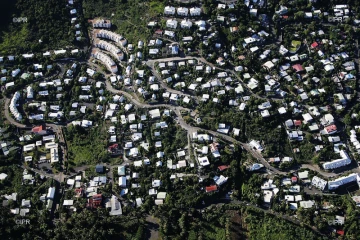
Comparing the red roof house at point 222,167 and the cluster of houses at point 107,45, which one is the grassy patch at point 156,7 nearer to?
the cluster of houses at point 107,45

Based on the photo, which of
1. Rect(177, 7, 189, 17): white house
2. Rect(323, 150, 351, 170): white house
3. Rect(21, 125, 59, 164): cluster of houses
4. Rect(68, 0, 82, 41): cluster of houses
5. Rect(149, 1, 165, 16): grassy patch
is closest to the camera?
Rect(323, 150, 351, 170): white house

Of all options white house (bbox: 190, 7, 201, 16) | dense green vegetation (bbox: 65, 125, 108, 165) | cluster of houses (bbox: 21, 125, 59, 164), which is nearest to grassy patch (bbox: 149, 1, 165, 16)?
white house (bbox: 190, 7, 201, 16)

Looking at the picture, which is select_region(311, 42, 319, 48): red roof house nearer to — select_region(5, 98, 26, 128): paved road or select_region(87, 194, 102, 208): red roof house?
select_region(87, 194, 102, 208): red roof house

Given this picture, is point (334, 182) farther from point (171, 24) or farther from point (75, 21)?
point (75, 21)

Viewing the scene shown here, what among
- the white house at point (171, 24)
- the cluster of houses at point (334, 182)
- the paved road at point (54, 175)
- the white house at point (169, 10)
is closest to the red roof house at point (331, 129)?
the cluster of houses at point (334, 182)

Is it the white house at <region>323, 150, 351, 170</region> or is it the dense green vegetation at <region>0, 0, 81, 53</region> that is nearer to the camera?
the white house at <region>323, 150, 351, 170</region>

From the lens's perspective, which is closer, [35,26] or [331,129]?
[331,129]

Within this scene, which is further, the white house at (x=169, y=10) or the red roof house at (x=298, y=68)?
the white house at (x=169, y=10)

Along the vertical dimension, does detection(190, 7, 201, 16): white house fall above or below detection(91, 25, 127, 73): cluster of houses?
above

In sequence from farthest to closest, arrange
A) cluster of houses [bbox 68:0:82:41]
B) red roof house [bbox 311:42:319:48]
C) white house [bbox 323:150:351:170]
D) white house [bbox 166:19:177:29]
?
cluster of houses [bbox 68:0:82:41]
white house [bbox 166:19:177:29]
red roof house [bbox 311:42:319:48]
white house [bbox 323:150:351:170]

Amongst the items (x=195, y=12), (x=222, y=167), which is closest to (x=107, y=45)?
(x=195, y=12)

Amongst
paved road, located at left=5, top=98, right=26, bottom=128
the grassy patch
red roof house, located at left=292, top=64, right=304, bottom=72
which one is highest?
the grassy patch

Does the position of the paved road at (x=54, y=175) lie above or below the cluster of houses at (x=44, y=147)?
below

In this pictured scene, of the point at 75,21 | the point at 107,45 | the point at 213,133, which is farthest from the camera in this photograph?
the point at 75,21
